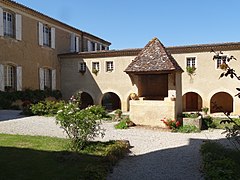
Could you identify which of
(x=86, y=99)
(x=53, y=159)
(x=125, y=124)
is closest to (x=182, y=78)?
(x=125, y=124)

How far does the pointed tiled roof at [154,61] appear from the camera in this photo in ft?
38.3

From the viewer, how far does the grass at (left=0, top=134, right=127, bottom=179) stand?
4.89 m

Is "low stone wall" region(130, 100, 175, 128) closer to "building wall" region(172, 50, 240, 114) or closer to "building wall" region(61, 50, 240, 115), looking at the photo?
"building wall" region(61, 50, 240, 115)

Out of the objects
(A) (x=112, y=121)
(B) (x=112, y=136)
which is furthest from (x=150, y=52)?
(B) (x=112, y=136)

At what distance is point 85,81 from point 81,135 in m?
14.6

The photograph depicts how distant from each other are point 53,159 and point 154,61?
7564 mm

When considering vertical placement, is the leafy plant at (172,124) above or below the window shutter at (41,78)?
below

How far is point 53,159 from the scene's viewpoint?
19.1 ft

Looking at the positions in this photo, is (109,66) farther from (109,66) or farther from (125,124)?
(125,124)


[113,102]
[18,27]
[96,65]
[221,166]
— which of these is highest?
[18,27]

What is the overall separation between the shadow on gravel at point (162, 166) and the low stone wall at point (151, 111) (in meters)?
4.26

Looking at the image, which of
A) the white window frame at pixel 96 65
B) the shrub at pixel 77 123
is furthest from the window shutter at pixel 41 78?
the shrub at pixel 77 123

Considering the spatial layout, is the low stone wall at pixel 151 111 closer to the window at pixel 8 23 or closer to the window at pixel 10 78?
the window at pixel 10 78

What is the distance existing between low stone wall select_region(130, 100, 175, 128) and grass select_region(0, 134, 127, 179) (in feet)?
15.8
